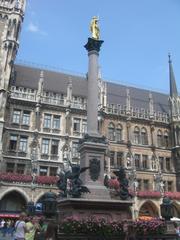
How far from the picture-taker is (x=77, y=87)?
41.2 meters

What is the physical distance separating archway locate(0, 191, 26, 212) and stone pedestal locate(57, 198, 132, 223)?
675 inches

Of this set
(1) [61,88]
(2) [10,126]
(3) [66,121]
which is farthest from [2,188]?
(1) [61,88]

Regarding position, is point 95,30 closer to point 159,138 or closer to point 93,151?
point 93,151

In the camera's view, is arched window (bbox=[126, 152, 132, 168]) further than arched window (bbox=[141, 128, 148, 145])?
No

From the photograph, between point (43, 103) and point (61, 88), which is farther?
point (61, 88)

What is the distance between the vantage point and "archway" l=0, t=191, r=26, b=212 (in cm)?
3052

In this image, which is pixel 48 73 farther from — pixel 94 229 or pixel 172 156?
pixel 94 229

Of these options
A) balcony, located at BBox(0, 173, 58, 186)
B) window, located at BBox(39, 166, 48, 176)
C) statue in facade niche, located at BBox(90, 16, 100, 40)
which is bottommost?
balcony, located at BBox(0, 173, 58, 186)

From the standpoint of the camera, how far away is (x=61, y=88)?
3934 cm

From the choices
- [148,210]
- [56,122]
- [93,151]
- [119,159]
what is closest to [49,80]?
[56,122]

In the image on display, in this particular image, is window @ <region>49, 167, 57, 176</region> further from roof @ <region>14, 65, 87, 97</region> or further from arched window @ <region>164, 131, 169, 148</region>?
arched window @ <region>164, 131, 169, 148</region>

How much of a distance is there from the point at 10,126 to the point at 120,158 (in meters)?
13.6

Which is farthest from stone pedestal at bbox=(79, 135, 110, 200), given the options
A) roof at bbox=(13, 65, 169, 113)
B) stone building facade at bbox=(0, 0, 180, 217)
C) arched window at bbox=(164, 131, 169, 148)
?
arched window at bbox=(164, 131, 169, 148)

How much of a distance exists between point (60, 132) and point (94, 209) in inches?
848
